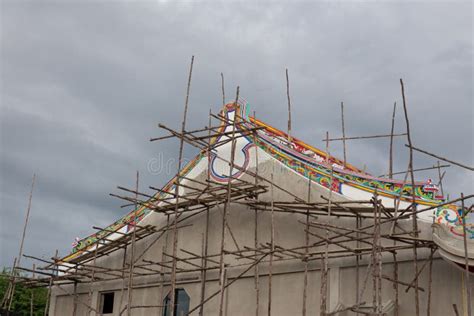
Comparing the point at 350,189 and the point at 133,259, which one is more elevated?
the point at 350,189

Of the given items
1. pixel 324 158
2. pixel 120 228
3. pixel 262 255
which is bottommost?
pixel 262 255

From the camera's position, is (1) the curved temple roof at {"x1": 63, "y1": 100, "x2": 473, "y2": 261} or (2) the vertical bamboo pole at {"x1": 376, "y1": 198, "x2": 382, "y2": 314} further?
(1) the curved temple roof at {"x1": 63, "y1": 100, "x2": 473, "y2": 261}

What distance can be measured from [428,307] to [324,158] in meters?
5.91

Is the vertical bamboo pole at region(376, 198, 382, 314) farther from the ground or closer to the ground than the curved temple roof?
closer to the ground

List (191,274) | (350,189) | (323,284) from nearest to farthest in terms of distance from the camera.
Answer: (323,284) < (350,189) < (191,274)

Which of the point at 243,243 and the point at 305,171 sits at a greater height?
the point at 305,171

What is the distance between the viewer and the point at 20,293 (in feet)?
122

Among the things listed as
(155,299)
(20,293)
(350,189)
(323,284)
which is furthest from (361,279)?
(20,293)

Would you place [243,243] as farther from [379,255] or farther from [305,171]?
[379,255]

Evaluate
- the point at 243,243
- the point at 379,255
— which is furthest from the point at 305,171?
the point at 379,255

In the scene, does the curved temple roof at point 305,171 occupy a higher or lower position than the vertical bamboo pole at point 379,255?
higher

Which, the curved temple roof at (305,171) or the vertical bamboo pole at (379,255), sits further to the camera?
the curved temple roof at (305,171)

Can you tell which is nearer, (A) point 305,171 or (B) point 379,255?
(B) point 379,255

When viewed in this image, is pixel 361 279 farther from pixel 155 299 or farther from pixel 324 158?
pixel 155 299
